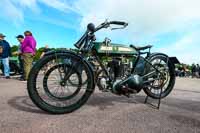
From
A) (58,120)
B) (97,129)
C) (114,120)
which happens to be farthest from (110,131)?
(58,120)

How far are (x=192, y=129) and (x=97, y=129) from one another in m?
1.14

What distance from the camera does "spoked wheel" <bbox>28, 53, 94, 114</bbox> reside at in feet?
12.7

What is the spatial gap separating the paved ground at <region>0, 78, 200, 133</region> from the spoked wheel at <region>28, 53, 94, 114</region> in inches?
6.1

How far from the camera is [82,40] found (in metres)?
4.28

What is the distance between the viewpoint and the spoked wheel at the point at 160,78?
16.4 feet

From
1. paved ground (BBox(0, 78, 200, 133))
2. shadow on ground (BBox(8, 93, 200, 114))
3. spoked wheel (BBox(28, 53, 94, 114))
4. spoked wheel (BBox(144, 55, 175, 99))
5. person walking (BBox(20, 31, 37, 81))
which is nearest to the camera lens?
paved ground (BBox(0, 78, 200, 133))

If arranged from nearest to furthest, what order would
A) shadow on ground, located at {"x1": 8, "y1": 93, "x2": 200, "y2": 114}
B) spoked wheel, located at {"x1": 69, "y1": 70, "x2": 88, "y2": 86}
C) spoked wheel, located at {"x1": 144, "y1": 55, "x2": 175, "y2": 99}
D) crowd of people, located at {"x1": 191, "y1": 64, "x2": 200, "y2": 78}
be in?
spoked wheel, located at {"x1": 69, "y1": 70, "x2": 88, "y2": 86}, shadow on ground, located at {"x1": 8, "y1": 93, "x2": 200, "y2": 114}, spoked wheel, located at {"x1": 144, "y1": 55, "x2": 175, "y2": 99}, crowd of people, located at {"x1": 191, "y1": 64, "x2": 200, "y2": 78}

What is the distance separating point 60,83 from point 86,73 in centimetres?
43

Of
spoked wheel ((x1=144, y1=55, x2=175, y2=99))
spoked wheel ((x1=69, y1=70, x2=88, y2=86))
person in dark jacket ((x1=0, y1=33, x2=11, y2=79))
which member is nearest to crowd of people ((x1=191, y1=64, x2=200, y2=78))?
person in dark jacket ((x1=0, y1=33, x2=11, y2=79))

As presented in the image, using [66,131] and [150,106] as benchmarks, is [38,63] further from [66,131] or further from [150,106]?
[150,106]

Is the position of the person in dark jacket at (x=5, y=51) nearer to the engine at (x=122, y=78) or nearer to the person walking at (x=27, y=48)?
the person walking at (x=27, y=48)

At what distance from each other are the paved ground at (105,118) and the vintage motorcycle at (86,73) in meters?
0.26

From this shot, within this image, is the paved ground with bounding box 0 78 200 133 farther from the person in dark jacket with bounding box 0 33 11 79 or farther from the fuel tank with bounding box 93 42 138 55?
the person in dark jacket with bounding box 0 33 11 79

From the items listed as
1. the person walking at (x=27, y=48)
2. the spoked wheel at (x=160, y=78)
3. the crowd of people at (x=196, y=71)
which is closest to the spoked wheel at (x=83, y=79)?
the spoked wheel at (x=160, y=78)
